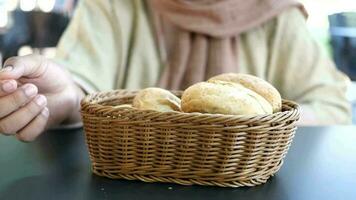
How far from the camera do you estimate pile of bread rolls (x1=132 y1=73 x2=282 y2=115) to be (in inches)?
16.1

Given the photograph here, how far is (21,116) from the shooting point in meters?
0.52

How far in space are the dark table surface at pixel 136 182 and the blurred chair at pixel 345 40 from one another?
1.14 meters

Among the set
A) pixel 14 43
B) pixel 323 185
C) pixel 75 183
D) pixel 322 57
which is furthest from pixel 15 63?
pixel 14 43

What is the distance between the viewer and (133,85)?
889 millimetres

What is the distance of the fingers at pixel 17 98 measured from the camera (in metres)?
0.49

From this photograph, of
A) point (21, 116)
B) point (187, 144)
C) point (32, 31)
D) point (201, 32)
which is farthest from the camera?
point (32, 31)

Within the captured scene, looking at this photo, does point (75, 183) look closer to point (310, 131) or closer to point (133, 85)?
point (310, 131)

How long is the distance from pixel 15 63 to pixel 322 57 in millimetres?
550

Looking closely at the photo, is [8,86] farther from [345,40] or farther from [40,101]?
[345,40]

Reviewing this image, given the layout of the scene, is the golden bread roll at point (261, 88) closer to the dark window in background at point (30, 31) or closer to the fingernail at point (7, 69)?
the fingernail at point (7, 69)

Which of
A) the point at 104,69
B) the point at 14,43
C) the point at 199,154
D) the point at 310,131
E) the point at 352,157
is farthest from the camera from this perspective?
the point at 14,43

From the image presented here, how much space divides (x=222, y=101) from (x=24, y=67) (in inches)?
8.6

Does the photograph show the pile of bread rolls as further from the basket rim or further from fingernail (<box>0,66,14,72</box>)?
fingernail (<box>0,66,14,72</box>)

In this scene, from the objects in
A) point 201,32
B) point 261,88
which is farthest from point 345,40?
point 261,88
